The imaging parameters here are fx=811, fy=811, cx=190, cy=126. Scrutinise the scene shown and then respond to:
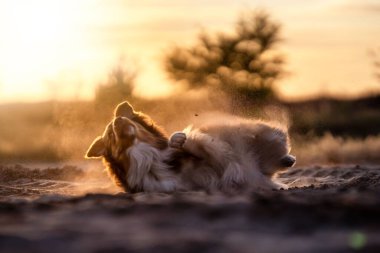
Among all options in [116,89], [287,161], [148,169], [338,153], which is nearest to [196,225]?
[148,169]

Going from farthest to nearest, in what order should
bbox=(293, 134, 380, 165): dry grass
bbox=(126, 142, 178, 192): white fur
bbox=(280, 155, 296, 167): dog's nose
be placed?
bbox=(293, 134, 380, 165): dry grass
bbox=(280, 155, 296, 167): dog's nose
bbox=(126, 142, 178, 192): white fur

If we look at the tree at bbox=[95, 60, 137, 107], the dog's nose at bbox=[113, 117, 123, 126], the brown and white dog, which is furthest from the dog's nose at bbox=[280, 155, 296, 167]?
the tree at bbox=[95, 60, 137, 107]

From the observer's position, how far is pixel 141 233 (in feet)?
17.1

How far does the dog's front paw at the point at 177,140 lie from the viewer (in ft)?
30.3

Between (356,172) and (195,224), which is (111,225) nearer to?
(195,224)

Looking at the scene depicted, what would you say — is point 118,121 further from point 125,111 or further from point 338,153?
point 338,153

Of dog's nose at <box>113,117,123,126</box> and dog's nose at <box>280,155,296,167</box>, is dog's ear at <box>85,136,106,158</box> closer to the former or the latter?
dog's nose at <box>113,117,123,126</box>

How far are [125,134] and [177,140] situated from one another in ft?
1.95

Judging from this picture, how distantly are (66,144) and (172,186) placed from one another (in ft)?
48.6

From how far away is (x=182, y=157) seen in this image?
9328 mm

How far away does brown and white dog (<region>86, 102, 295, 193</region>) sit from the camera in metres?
9.12

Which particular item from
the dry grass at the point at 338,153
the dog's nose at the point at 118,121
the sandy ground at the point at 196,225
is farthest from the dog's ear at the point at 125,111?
the dry grass at the point at 338,153

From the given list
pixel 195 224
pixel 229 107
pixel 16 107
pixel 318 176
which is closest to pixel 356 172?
pixel 318 176

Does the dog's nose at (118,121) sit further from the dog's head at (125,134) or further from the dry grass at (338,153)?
the dry grass at (338,153)
